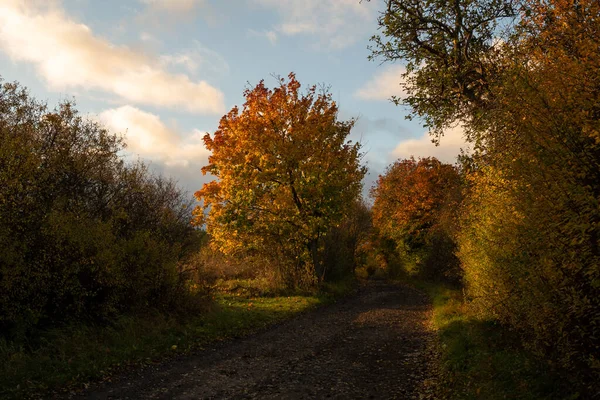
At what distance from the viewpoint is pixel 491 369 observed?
8641 millimetres

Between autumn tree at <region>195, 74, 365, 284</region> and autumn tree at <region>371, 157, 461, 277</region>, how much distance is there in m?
16.2

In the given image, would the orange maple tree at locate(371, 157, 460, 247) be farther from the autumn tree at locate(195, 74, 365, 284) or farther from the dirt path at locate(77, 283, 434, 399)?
the dirt path at locate(77, 283, 434, 399)

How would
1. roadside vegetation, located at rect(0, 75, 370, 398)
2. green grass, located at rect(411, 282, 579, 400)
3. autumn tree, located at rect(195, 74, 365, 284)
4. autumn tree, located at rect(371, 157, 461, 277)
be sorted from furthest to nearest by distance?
autumn tree, located at rect(371, 157, 461, 277) → autumn tree, located at rect(195, 74, 365, 284) → roadside vegetation, located at rect(0, 75, 370, 398) → green grass, located at rect(411, 282, 579, 400)

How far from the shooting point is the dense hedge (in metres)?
10.6

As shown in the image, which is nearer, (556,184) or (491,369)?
(556,184)

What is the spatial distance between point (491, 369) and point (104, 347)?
1025 centimetres

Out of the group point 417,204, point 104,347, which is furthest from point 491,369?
point 417,204

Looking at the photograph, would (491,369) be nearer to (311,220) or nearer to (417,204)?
(311,220)

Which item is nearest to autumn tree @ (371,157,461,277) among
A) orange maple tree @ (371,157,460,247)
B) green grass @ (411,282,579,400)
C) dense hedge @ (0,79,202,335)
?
orange maple tree @ (371,157,460,247)

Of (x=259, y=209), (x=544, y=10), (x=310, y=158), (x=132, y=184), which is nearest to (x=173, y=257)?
(x=132, y=184)

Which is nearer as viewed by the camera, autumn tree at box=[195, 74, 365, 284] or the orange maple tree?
autumn tree at box=[195, 74, 365, 284]

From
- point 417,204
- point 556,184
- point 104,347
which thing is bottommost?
point 104,347

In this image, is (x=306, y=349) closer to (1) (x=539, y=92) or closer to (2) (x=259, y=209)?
(1) (x=539, y=92)

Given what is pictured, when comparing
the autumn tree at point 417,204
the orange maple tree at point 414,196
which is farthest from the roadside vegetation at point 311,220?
the orange maple tree at point 414,196
